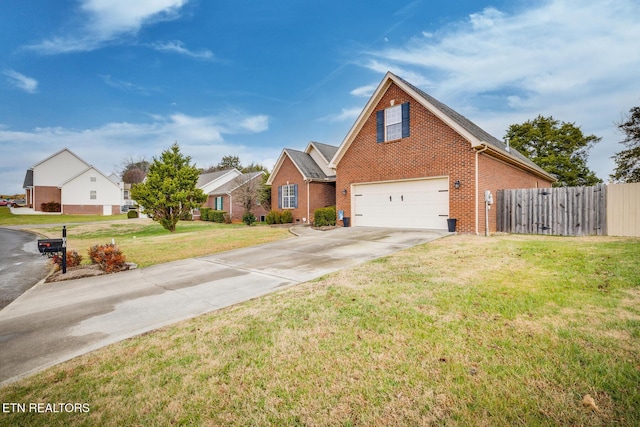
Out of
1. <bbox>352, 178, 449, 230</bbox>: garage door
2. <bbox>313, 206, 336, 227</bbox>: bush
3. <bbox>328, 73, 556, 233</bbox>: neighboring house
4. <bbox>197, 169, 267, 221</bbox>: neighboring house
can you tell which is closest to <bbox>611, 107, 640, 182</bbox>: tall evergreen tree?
<bbox>328, 73, 556, 233</bbox>: neighboring house

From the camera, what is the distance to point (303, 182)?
21.2 m

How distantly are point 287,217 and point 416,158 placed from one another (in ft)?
38.3

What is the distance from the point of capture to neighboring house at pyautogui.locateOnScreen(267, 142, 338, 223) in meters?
21.1

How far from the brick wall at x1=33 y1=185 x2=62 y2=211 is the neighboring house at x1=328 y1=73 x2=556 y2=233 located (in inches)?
1922

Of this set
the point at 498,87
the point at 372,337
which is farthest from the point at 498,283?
the point at 498,87

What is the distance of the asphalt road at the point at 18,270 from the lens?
6539 mm

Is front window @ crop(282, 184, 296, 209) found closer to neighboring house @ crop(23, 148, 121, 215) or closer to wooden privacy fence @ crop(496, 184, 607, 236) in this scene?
wooden privacy fence @ crop(496, 184, 607, 236)

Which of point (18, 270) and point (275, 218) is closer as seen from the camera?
point (18, 270)

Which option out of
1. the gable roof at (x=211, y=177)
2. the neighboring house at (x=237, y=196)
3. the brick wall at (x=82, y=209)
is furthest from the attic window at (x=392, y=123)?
the brick wall at (x=82, y=209)

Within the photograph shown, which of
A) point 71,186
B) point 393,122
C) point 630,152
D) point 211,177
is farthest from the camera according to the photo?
point 71,186

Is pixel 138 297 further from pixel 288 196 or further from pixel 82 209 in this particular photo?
pixel 82 209

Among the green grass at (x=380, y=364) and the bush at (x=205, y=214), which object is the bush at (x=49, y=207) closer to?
the bush at (x=205, y=214)

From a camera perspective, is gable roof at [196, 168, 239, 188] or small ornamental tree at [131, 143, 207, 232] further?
gable roof at [196, 168, 239, 188]

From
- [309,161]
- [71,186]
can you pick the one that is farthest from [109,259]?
[71,186]
